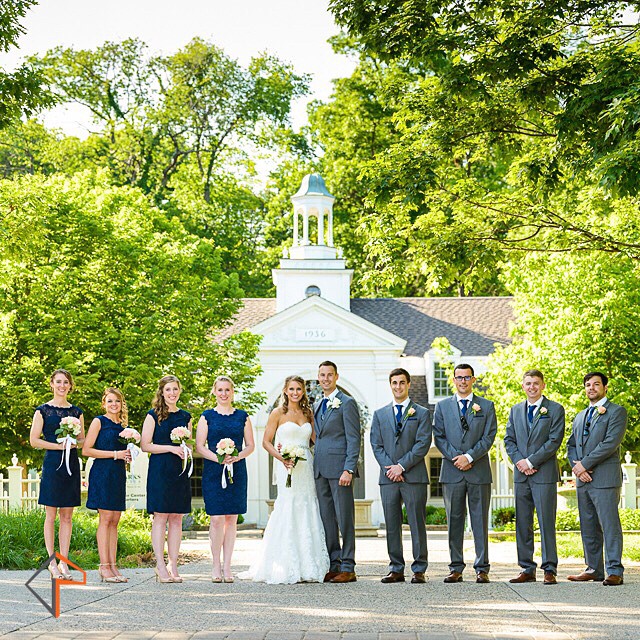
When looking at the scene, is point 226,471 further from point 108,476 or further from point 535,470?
point 535,470

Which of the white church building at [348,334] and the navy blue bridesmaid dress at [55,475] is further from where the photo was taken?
the white church building at [348,334]

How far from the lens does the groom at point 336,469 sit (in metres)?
10.9

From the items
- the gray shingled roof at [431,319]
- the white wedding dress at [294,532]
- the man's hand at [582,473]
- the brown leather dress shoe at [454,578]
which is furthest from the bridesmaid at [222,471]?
the gray shingled roof at [431,319]

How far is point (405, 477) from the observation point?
35.9 feet

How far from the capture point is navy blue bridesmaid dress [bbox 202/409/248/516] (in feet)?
34.8

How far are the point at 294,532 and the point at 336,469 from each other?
0.74 m

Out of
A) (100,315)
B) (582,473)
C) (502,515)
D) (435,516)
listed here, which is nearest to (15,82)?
(582,473)

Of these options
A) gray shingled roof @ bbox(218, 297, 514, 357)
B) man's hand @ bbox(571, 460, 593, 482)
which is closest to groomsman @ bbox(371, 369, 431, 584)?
man's hand @ bbox(571, 460, 593, 482)

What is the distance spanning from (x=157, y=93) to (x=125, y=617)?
43026 mm

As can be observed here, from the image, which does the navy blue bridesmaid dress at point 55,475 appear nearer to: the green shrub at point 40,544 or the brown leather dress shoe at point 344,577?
the green shrub at point 40,544

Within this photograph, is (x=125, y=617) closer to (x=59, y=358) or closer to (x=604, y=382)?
(x=604, y=382)

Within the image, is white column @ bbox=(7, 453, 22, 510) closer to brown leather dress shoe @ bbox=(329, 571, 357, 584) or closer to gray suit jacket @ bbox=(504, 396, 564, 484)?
brown leather dress shoe @ bbox=(329, 571, 357, 584)

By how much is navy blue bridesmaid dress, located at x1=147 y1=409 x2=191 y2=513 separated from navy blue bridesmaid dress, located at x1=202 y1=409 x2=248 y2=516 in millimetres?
220

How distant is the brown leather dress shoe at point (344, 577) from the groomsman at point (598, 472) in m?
2.18
